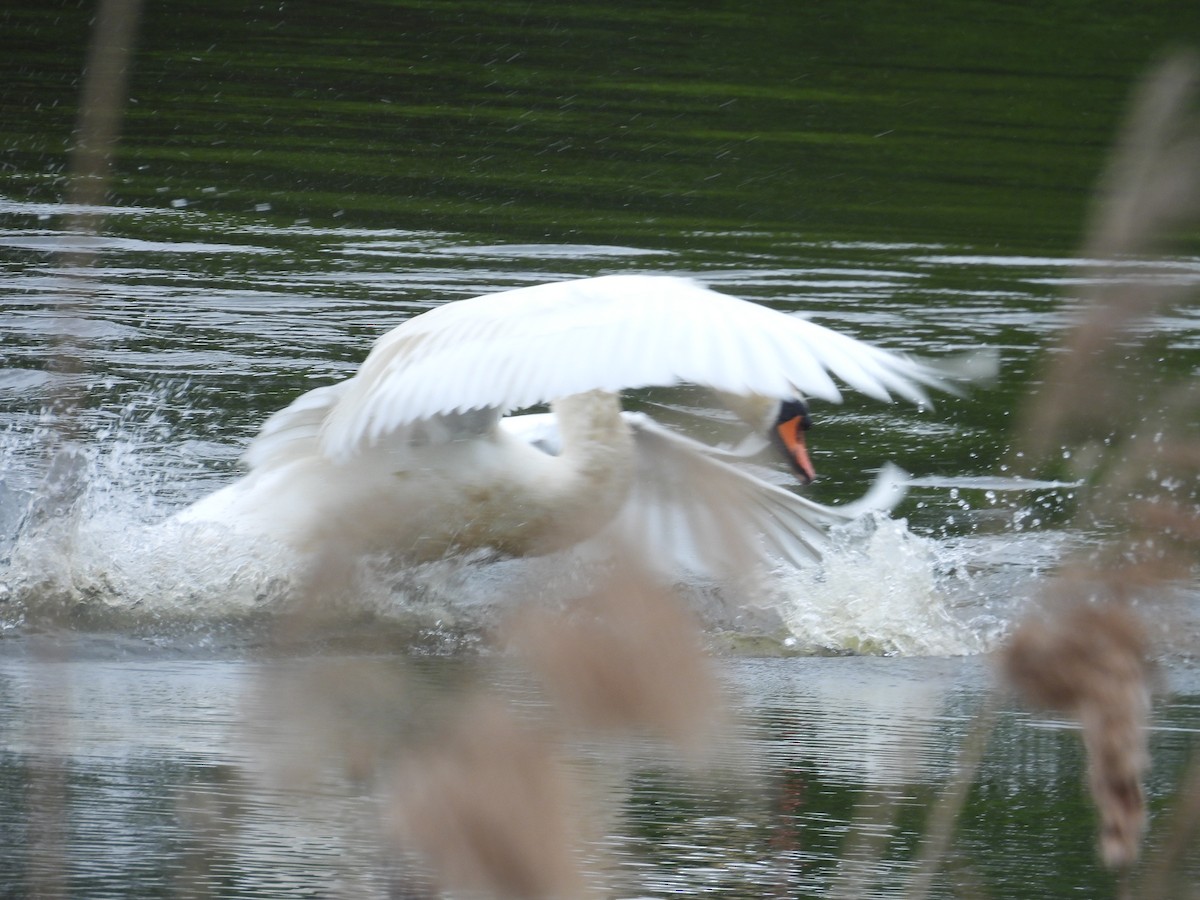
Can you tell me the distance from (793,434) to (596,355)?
170 centimetres

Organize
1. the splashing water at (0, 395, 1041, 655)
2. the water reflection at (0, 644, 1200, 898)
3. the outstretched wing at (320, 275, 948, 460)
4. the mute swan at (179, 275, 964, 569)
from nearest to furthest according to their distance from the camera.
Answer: the water reflection at (0, 644, 1200, 898) → the outstretched wing at (320, 275, 948, 460) → the mute swan at (179, 275, 964, 569) → the splashing water at (0, 395, 1041, 655)

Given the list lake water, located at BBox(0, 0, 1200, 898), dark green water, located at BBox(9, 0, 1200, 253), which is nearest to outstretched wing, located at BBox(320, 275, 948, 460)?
lake water, located at BBox(0, 0, 1200, 898)

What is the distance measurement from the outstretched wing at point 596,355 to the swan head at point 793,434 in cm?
113

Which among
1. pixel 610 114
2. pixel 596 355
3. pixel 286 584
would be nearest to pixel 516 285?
pixel 286 584

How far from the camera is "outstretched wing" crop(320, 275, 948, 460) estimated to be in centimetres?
332

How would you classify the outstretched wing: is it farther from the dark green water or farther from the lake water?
the dark green water

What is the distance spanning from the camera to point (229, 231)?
1017cm

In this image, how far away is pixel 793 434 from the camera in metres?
5.38

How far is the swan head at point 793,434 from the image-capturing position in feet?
17.4

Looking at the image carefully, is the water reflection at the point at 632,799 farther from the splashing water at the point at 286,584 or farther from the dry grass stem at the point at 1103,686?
the dry grass stem at the point at 1103,686

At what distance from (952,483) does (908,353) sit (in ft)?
4.50

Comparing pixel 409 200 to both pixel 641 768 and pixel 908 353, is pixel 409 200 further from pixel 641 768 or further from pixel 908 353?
pixel 641 768

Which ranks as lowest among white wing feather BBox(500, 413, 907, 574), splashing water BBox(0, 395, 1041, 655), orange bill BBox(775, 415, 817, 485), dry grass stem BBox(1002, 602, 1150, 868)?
splashing water BBox(0, 395, 1041, 655)

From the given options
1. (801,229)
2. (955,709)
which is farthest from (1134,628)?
(801,229)
